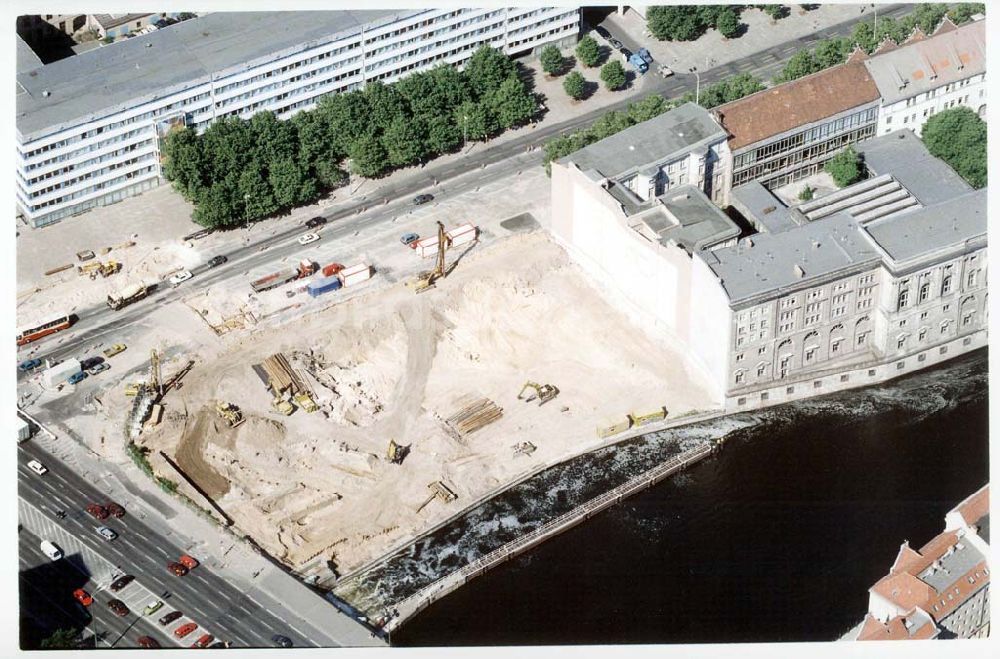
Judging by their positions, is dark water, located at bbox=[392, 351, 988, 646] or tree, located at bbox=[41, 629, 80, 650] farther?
dark water, located at bbox=[392, 351, 988, 646]

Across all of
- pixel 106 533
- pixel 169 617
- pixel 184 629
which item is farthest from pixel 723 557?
pixel 106 533

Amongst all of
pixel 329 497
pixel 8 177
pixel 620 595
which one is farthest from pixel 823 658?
pixel 8 177

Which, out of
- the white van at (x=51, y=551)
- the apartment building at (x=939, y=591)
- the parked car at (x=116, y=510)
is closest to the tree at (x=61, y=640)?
the white van at (x=51, y=551)

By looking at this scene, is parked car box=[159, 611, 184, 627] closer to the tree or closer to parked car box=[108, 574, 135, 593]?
parked car box=[108, 574, 135, 593]

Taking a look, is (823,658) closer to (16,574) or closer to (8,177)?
(16,574)

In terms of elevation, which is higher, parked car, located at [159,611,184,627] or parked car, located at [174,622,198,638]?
parked car, located at [159,611,184,627]

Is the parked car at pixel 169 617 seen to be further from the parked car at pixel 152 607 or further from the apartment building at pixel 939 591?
the apartment building at pixel 939 591

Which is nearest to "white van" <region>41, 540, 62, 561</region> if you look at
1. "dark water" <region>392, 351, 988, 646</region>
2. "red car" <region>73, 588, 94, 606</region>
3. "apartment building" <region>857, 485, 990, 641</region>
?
"red car" <region>73, 588, 94, 606</region>

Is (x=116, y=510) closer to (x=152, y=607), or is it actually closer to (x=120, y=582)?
(x=120, y=582)
